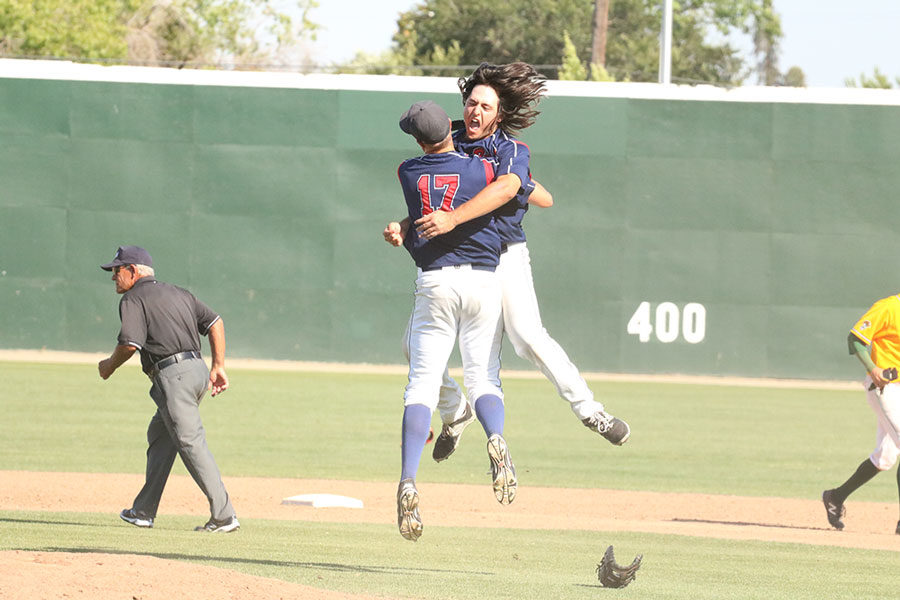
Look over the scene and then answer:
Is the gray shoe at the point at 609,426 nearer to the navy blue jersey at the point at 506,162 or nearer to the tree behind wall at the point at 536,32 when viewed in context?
the navy blue jersey at the point at 506,162

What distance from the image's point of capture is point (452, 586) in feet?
24.7

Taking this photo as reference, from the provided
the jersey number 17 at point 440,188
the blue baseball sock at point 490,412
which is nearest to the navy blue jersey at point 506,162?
the jersey number 17 at point 440,188

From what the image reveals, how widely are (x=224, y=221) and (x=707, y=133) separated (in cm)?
803

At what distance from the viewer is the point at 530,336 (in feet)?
23.2

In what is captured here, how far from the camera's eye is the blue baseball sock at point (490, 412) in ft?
22.7

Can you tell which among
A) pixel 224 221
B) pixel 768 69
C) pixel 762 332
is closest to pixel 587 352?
pixel 762 332

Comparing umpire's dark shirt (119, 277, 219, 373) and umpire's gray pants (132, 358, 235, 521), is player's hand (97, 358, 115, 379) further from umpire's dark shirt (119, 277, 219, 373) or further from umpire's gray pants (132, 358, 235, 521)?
umpire's gray pants (132, 358, 235, 521)

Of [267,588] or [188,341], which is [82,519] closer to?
[188,341]

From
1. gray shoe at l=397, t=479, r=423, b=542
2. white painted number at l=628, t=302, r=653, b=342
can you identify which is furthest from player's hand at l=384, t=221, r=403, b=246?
white painted number at l=628, t=302, r=653, b=342

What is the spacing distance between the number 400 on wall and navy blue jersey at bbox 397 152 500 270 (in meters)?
16.0

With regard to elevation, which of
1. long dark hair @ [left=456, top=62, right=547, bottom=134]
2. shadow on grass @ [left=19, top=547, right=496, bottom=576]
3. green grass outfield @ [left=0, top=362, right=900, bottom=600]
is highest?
long dark hair @ [left=456, top=62, right=547, bottom=134]

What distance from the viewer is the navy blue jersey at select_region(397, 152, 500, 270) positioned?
22.2 feet

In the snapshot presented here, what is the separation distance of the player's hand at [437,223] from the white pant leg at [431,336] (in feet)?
1.30

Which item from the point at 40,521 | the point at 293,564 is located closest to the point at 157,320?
the point at 40,521
